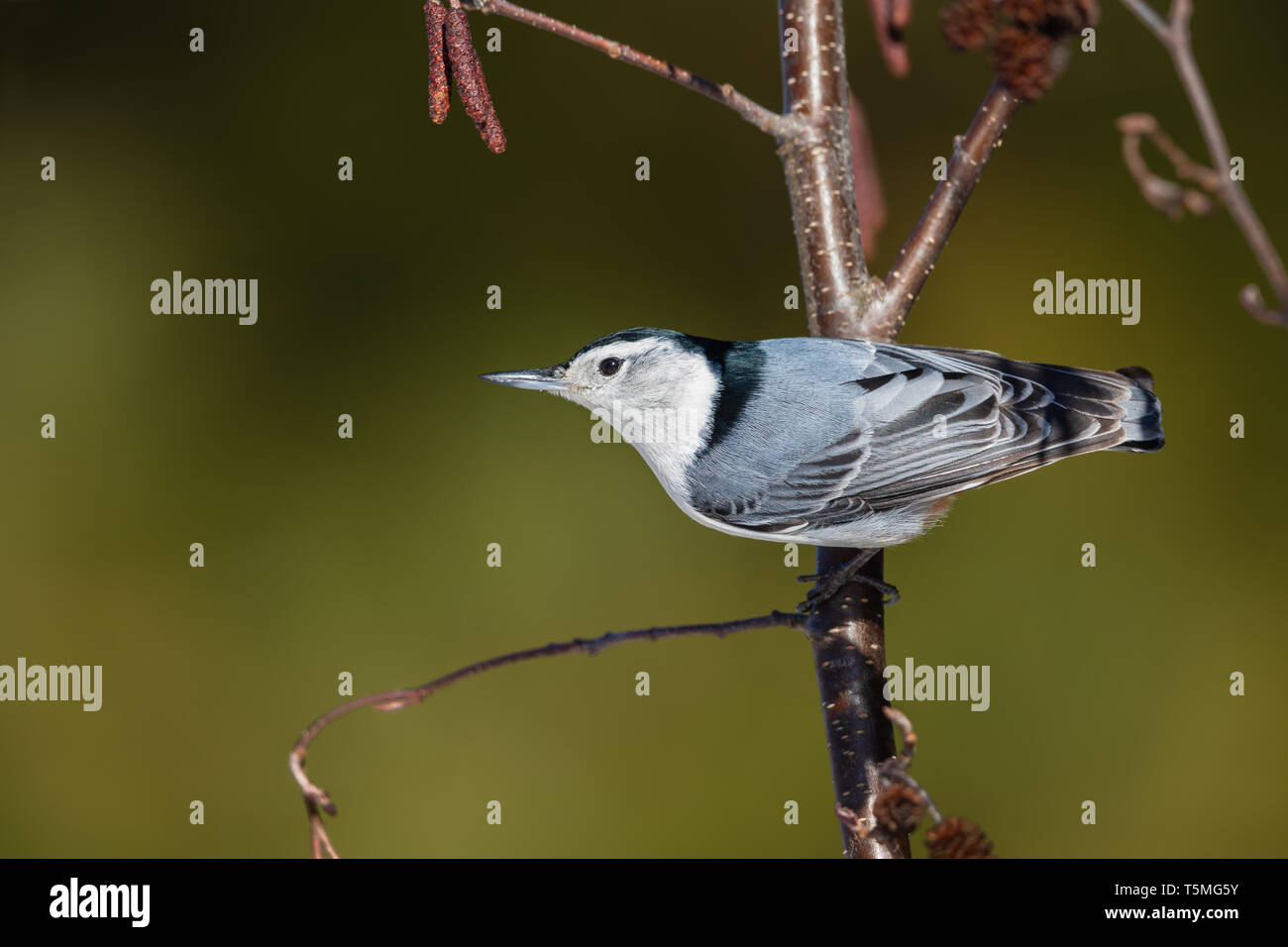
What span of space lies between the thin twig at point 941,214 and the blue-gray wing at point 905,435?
4 centimetres

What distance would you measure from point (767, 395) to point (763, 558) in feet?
2.93

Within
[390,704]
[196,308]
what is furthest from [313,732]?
[196,308]

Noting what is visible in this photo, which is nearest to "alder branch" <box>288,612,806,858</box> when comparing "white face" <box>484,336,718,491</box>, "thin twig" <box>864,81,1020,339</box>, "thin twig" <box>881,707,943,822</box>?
"thin twig" <box>881,707,943,822</box>

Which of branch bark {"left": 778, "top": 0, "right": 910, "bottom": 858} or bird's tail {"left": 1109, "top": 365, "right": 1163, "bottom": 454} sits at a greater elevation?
branch bark {"left": 778, "top": 0, "right": 910, "bottom": 858}

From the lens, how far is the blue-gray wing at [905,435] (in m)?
1.16

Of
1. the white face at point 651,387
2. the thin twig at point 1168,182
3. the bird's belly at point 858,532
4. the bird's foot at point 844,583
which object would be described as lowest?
the bird's foot at point 844,583

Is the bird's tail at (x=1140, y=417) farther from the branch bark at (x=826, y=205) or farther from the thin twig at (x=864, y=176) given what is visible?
the thin twig at (x=864, y=176)

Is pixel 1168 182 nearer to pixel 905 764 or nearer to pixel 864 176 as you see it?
pixel 905 764

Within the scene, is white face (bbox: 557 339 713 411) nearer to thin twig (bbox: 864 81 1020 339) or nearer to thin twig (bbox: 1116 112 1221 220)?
thin twig (bbox: 864 81 1020 339)

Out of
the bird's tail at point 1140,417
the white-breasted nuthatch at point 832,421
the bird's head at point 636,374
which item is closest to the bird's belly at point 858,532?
the white-breasted nuthatch at point 832,421

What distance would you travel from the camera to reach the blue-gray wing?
1.16 metres

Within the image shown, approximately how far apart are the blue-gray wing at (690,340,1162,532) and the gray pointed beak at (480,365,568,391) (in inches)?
7.1

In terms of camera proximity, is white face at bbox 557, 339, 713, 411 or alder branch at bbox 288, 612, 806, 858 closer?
alder branch at bbox 288, 612, 806, 858

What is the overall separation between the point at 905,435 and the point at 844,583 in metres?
0.20
